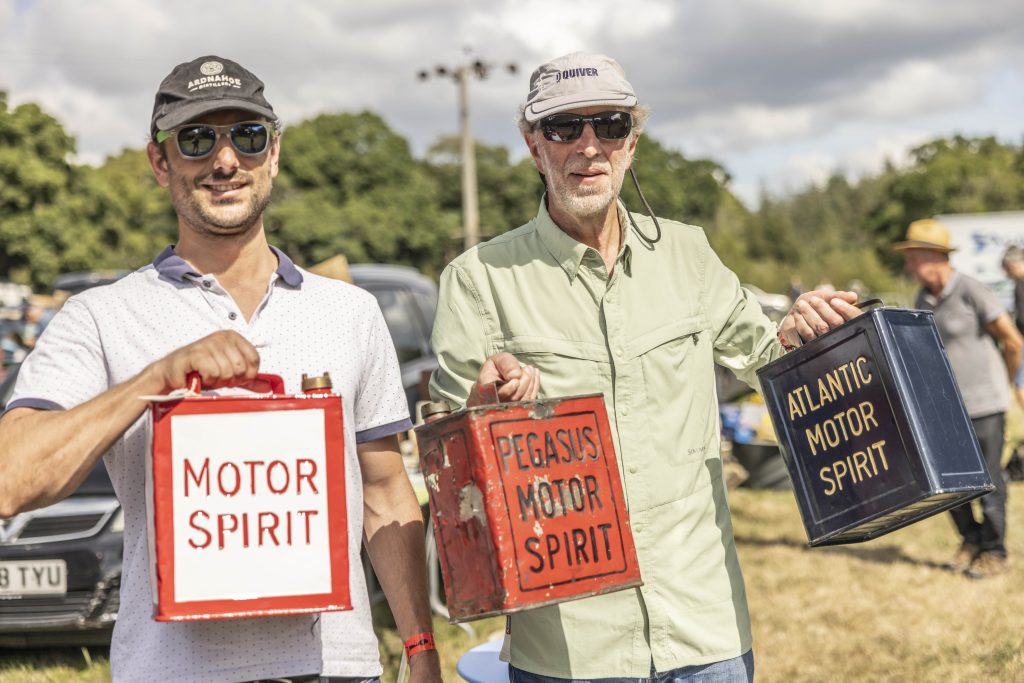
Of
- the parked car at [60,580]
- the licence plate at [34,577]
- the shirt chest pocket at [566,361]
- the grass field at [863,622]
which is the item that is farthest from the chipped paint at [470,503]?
the licence plate at [34,577]

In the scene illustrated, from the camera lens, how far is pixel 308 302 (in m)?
2.29

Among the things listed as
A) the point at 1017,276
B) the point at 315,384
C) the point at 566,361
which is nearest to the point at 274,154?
the point at 315,384

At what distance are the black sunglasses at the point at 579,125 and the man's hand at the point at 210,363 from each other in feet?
3.24

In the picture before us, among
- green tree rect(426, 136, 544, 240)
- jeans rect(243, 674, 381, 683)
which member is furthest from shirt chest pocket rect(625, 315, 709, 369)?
green tree rect(426, 136, 544, 240)

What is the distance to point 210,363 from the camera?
1819mm

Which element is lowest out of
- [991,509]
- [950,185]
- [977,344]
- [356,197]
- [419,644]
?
[419,644]

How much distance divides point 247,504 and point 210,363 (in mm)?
276

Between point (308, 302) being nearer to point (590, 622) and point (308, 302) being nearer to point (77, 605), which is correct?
point (590, 622)

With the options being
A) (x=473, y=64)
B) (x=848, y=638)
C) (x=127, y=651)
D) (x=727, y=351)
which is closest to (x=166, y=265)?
(x=127, y=651)

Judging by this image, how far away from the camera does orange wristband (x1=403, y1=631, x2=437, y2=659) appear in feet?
7.73

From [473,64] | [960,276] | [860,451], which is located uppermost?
[473,64]

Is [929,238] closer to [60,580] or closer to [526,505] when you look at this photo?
[60,580]

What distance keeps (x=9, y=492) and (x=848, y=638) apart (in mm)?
5495

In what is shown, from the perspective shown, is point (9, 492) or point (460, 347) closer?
point (9, 492)
